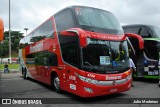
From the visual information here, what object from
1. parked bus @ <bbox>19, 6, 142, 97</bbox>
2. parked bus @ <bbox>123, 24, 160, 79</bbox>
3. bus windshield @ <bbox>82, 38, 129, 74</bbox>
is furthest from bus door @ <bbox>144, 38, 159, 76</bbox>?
bus windshield @ <bbox>82, 38, 129, 74</bbox>

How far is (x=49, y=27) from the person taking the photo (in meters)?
12.3

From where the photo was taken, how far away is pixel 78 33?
849 centimetres

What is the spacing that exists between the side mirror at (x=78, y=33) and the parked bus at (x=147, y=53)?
612cm

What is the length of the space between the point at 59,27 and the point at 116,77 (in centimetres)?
356

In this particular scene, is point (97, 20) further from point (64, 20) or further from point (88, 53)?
point (88, 53)

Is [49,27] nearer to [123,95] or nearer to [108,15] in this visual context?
[108,15]

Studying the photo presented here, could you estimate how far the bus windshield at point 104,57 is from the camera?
871 centimetres

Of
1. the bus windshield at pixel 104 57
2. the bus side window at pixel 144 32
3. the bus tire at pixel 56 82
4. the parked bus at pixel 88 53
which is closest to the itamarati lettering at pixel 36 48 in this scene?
the parked bus at pixel 88 53

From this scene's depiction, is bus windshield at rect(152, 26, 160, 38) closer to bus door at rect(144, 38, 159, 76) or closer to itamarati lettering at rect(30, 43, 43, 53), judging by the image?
bus door at rect(144, 38, 159, 76)

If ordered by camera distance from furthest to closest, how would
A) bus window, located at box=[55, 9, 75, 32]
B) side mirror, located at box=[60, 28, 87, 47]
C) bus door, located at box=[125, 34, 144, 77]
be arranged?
bus door, located at box=[125, 34, 144, 77] < bus window, located at box=[55, 9, 75, 32] < side mirror, located at box=[60, 28, 87, 47]

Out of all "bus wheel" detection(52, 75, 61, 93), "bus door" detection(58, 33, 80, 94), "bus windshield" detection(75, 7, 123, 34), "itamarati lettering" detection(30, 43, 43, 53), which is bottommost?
"bus wheel" detection(52, 75, 61, 93)

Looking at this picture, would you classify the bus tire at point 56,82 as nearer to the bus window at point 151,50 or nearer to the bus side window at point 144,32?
the bus window at point 151,50

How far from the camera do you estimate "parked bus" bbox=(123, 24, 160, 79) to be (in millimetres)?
13781

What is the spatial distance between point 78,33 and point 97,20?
157cm
